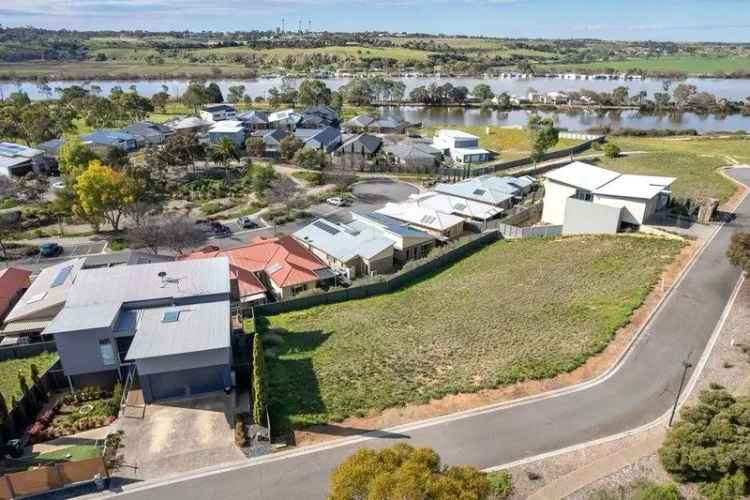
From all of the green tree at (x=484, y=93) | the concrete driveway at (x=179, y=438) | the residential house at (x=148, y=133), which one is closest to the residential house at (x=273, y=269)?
the concrete driveway at (x=179, y=438)

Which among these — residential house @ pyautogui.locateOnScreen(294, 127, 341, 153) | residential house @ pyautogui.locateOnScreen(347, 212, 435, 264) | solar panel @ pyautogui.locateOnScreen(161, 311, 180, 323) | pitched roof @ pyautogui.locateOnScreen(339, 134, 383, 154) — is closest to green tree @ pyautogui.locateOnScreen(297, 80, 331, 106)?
residential house @ pyautogui.locateOnScreen(294, 127, 341, 153)

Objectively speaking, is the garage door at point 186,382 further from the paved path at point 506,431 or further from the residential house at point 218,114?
the residential house at point 218,114

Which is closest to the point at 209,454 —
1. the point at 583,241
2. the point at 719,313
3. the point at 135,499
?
the point at 135,499

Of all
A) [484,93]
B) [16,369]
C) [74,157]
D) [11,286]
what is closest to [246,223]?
[11,286]

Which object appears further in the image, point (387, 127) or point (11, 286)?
point (387, 127)

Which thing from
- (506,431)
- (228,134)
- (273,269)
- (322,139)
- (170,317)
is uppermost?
(228,134)

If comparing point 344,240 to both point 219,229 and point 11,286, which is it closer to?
point 219,229

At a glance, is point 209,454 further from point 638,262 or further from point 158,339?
point 638,262

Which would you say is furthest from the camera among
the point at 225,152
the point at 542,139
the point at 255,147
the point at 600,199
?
the point at 255,147
